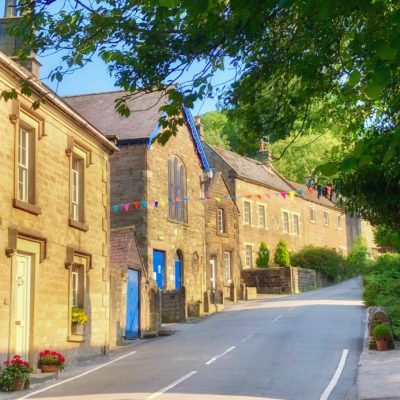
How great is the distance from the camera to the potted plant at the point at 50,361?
48.6 feet

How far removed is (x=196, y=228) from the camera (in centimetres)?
3466

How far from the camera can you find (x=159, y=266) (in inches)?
1202

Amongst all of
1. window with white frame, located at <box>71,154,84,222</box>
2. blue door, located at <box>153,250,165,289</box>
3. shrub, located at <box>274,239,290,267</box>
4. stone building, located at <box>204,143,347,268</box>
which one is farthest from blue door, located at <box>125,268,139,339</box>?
shrub, located at <box>274,239,290,267</box>

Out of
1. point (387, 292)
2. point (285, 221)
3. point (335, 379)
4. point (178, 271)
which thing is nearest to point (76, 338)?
point (335, 379)

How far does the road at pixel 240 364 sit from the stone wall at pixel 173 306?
98.3 inches

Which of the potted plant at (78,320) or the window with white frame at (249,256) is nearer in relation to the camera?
the potted plant at (78,320)

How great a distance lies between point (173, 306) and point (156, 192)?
538 cm

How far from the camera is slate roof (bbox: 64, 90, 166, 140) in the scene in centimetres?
2989

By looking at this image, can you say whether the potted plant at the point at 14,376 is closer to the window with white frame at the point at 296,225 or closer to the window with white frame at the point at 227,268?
the window with white frame at the point at 227,268

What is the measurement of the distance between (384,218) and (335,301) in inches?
782

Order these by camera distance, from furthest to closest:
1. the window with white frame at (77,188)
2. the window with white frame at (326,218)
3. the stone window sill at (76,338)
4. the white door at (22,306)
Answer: the window with white frame at (326,218) < the window with white frame at (77,188) < the stone window sill at (76,338) < the white door at (22,306)

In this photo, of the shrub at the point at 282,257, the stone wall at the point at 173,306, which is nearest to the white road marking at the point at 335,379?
the stone wall at the point at 173,306

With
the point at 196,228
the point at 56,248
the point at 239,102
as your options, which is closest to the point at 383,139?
the point at 239,102

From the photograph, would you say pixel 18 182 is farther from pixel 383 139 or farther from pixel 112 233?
pixel 383 139
